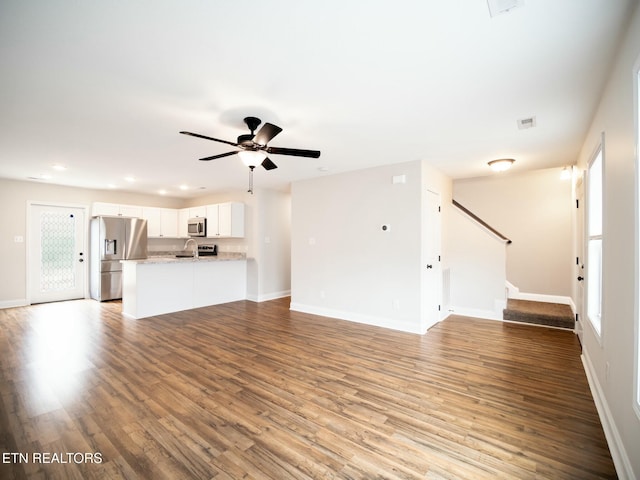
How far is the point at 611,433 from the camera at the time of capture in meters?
1.87

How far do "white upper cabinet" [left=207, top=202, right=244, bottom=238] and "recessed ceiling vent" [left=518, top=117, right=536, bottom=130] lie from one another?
5426 mm

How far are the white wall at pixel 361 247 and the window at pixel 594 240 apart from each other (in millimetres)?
1810

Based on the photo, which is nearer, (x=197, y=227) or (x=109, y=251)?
(x=109, y=251)

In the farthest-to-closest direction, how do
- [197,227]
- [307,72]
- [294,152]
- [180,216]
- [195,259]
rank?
[180,216] → [197,227] → [195,259] → [294,152] → [307,72]

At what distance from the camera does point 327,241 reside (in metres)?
5.24

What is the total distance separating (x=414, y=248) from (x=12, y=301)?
783 cm

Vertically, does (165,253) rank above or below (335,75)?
below

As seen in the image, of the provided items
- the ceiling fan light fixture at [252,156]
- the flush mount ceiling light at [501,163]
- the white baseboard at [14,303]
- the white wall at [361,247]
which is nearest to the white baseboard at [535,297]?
the flush mount ceiling light at [501,163]

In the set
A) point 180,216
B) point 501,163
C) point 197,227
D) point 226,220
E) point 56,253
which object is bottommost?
point 56,253

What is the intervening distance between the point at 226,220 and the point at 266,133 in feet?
14.5

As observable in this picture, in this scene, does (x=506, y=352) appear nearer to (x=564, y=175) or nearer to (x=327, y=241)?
(x=327, y=241)

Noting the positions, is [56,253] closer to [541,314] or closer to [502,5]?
[502,5]

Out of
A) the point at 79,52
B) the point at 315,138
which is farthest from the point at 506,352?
the point at 79,52

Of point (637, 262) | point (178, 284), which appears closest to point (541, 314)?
point (637, 262)
